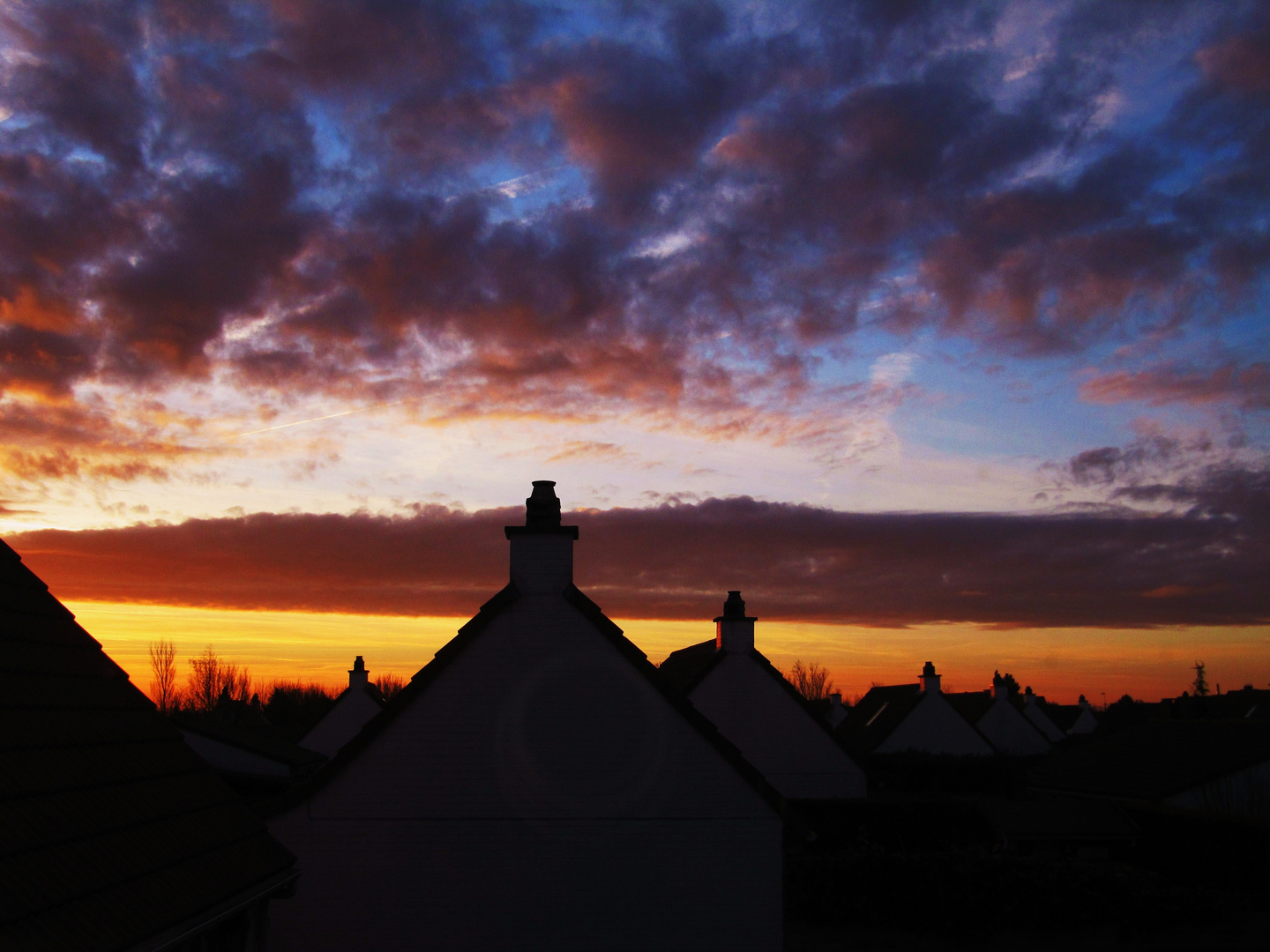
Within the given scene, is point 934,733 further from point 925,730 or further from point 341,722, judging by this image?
point 341,722

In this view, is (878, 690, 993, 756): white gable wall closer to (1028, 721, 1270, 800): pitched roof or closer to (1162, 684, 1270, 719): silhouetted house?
(1028, 721, 1270, 800): pitched roof

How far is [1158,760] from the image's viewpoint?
35594 mm

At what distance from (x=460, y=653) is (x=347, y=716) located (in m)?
31.4

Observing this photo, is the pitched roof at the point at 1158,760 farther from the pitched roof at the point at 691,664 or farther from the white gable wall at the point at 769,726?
the pitched roof at the point at 691,664

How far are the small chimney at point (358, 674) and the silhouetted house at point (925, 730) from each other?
1074 inches

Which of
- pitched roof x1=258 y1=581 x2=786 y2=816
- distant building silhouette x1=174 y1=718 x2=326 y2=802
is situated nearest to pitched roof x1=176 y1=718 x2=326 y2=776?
distant building silhouette x1=174 y1=718 x2=326 y2=802

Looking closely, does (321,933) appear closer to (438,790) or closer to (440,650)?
(438,790)

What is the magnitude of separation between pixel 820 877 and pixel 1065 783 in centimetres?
2010

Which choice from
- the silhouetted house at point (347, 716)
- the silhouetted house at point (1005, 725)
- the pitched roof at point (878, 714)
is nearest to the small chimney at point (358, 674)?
the silhouetted house at point (347, 716)

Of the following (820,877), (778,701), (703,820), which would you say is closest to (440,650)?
(703,820)

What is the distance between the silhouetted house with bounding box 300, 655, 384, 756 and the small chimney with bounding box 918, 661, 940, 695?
29567 millimetres

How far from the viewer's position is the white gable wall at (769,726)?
27.5 metres

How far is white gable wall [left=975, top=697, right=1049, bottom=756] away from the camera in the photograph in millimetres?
65000

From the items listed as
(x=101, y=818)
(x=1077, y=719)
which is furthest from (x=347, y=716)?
(x=1077, y=719)
